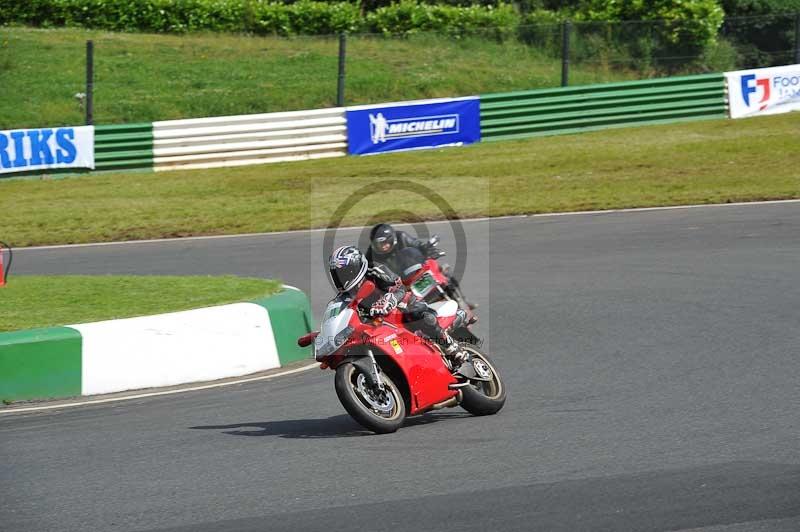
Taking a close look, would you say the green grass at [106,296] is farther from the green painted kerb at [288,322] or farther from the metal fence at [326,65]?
the metal fence at [326,65]

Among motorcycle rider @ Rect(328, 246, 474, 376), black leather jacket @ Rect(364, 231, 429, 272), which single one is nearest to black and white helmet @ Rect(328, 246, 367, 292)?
motorcycle rider @ Rect(328, 246, 474, 376)

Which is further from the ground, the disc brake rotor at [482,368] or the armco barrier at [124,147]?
the armco barrier at [124,147]

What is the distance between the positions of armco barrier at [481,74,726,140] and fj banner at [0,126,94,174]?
815 cm

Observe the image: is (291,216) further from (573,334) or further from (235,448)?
(235,448)

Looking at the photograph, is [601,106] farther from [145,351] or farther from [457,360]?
[457,360]

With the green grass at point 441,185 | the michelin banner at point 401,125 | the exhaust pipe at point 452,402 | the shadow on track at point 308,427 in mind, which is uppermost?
the michelin banner at point 401,125

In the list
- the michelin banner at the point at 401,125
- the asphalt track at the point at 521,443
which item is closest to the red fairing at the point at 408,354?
the asphalt track at the point at 521,443

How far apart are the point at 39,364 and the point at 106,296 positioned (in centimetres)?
242

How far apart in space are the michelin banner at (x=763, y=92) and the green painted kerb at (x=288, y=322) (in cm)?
1938

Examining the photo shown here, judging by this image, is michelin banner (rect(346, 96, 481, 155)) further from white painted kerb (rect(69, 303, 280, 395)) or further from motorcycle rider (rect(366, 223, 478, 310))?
white painted kerb (rect(69, 303, 280, 395))

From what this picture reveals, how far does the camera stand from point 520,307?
11.7 metres

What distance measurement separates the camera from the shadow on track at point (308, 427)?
289 inches

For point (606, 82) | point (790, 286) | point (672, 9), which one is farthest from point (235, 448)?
point (672, 9)

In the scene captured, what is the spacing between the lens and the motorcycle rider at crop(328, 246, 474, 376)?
289 inches
